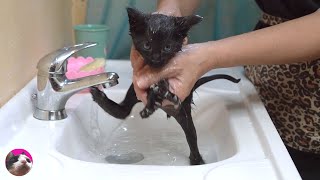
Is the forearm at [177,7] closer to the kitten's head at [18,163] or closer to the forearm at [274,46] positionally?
the forearm at [274,46]

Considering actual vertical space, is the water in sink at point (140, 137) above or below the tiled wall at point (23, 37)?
below

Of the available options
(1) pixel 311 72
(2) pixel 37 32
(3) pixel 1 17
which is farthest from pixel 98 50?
(1) pixel 311 72

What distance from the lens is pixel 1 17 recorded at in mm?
742

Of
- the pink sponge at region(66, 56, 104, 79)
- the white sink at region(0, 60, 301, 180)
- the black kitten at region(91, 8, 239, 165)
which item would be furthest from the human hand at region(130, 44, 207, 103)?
the pink sponge at region(66, 56, 104, 79)

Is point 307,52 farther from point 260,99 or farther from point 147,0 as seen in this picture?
point 147,0

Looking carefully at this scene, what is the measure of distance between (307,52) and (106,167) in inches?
14.9

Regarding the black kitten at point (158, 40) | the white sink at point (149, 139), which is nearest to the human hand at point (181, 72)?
the black kitten at point (158, 40)

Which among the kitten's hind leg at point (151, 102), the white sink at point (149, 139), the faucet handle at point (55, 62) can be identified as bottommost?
the white sink at point (149, 139)

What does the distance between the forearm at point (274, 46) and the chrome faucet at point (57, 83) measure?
0.64ft

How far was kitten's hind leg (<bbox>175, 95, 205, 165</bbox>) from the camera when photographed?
0.81 meters

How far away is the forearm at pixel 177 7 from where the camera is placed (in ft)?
2.99

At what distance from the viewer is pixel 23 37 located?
85 centimetres

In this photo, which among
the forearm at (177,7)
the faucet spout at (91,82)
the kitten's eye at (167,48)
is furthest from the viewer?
the forearm at (177,7)

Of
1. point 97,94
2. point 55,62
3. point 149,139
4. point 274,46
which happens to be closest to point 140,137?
point 149,139
